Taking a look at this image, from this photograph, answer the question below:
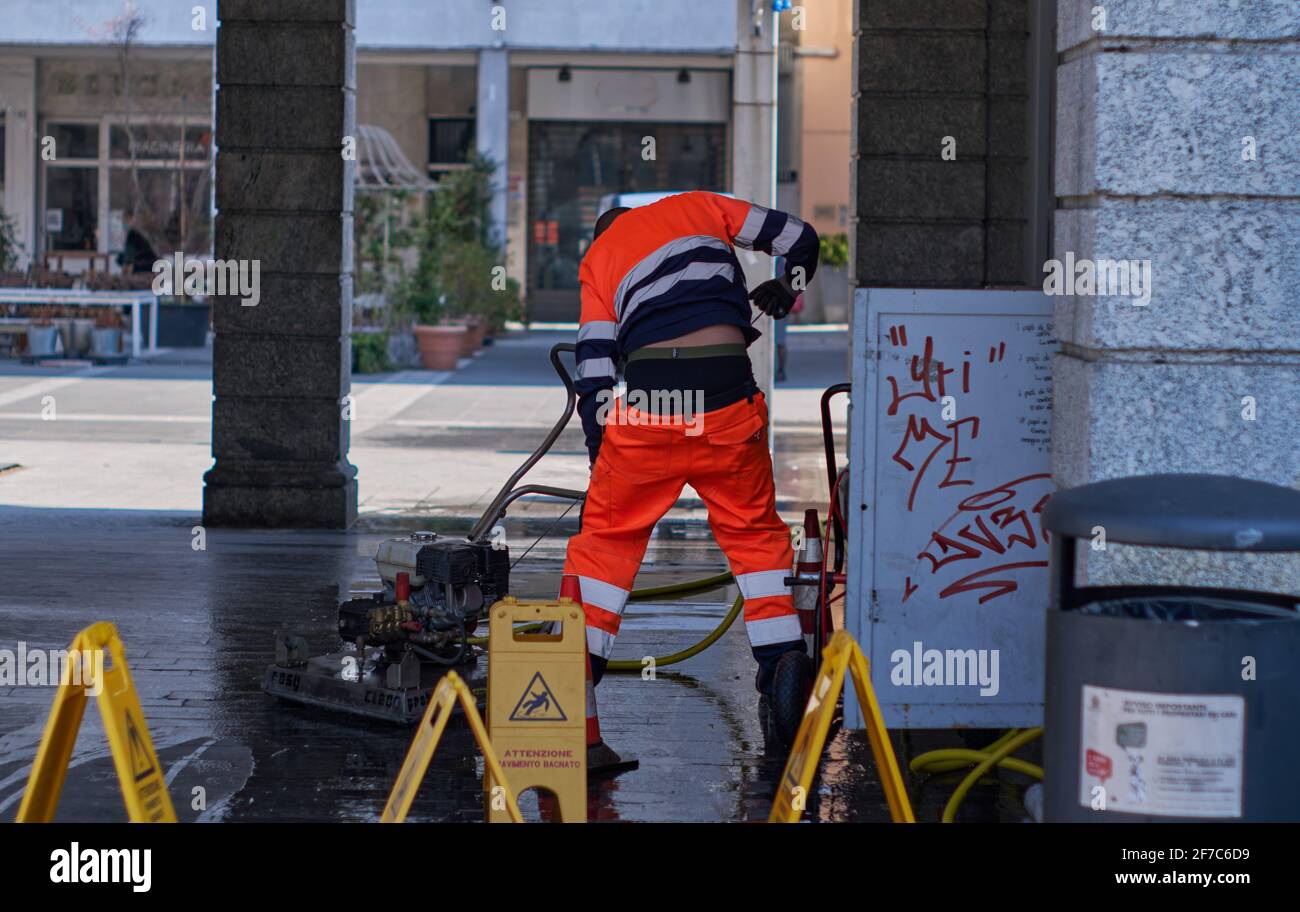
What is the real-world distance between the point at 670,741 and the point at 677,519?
6.04 m

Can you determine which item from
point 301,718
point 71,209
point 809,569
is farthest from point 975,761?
point 71,209

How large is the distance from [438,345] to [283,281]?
1356cm

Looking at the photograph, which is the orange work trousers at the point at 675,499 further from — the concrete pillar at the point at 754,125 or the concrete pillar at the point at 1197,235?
the concrete pillar at the point at 754,125

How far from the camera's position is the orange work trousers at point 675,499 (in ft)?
20.8

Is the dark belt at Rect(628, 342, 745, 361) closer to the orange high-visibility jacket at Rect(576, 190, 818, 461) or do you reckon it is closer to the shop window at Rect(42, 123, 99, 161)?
the orange high-visibility jacket at Rect(576, 190, 818, 461)

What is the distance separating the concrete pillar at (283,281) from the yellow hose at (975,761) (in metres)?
6.26

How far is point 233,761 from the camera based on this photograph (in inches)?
254

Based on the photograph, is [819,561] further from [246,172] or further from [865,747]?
[246,172]

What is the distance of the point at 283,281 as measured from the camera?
11.9 m

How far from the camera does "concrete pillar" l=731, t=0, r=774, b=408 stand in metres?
15.6

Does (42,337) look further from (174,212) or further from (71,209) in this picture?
(71,209)

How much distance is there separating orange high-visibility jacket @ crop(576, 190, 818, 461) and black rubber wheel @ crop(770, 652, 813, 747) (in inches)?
41.1
